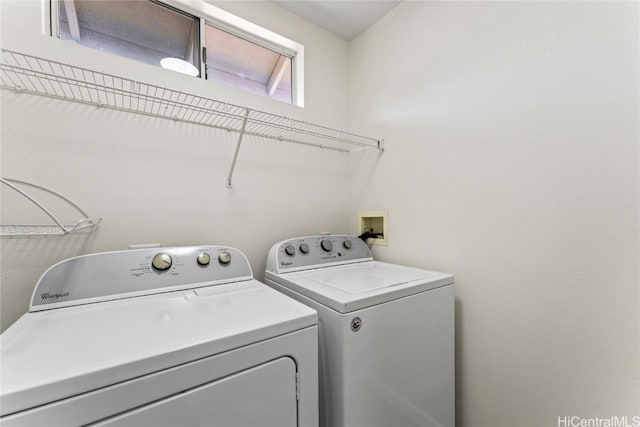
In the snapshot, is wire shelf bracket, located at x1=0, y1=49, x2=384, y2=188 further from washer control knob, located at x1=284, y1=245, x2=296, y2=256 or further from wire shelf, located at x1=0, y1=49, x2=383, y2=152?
washer control knob, located at x1=284, y1=245, x2=296, y2=256

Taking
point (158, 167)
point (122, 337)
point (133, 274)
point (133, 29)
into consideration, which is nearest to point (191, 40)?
point (133, 29)

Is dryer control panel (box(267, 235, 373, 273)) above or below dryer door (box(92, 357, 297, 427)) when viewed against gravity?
above

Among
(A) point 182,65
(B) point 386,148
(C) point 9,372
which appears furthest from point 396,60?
(C) point 9,372

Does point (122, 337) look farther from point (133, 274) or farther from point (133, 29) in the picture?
point (133, 29)

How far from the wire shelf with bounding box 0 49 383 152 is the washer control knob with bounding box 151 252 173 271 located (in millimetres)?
621

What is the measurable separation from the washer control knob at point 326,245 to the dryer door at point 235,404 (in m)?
0.82

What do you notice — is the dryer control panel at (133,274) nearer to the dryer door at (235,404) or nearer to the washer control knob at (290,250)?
the washer control knob at (290,250)

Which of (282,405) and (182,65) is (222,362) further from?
(182,65)

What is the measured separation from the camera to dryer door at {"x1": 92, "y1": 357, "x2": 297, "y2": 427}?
1.83 ft

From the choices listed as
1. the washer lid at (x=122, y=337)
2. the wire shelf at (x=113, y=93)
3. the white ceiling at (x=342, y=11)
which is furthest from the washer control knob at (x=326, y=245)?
the white ceiling at (x=342, y=11)

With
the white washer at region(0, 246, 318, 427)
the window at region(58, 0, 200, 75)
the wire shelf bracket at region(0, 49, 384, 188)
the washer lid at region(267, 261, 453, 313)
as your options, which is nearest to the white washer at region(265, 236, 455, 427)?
the washer lid at region(267, 261, 453, 313)

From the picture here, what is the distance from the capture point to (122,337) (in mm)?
639

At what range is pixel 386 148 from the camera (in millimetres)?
1677

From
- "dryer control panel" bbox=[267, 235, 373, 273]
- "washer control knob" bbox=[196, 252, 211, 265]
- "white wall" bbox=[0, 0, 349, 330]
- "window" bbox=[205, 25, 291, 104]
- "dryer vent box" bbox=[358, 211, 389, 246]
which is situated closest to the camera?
"white wall" bbox=[0, 0, 349, 330]
